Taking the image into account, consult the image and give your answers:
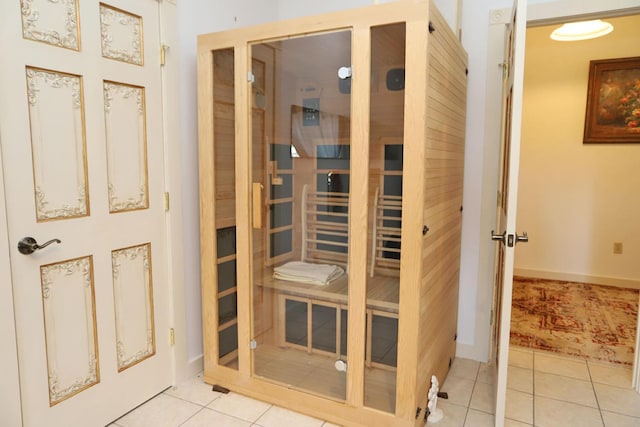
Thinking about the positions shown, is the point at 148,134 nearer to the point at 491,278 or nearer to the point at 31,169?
the point at 31,169

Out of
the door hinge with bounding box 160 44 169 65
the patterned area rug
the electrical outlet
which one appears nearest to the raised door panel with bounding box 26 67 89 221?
the door hinge with bounding box 160 44 169 65

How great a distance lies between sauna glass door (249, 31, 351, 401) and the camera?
210 centimetres

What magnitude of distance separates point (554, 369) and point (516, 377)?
30 centimetres

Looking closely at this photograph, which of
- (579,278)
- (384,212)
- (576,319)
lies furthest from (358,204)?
(579,278)

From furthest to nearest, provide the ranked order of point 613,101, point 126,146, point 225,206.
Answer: point 613,101 → point 225,206 → point 126,146

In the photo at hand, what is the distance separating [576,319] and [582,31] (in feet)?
8.72

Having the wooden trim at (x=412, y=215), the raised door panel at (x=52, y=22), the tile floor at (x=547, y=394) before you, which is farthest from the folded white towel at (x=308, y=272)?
the raised door panel at (x=52, y=22)

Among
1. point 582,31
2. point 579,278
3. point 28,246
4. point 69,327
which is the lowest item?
point 579,278

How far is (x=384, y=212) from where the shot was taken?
6.50 feet

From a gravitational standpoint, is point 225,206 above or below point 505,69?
below

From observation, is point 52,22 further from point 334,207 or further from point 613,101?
point 613,101

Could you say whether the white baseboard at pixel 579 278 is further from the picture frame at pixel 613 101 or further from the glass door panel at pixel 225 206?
the glass door panel at pixel 225 206

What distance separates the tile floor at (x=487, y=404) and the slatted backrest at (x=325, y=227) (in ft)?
2.73

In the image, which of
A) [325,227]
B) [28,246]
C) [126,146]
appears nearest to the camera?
[28,246]
